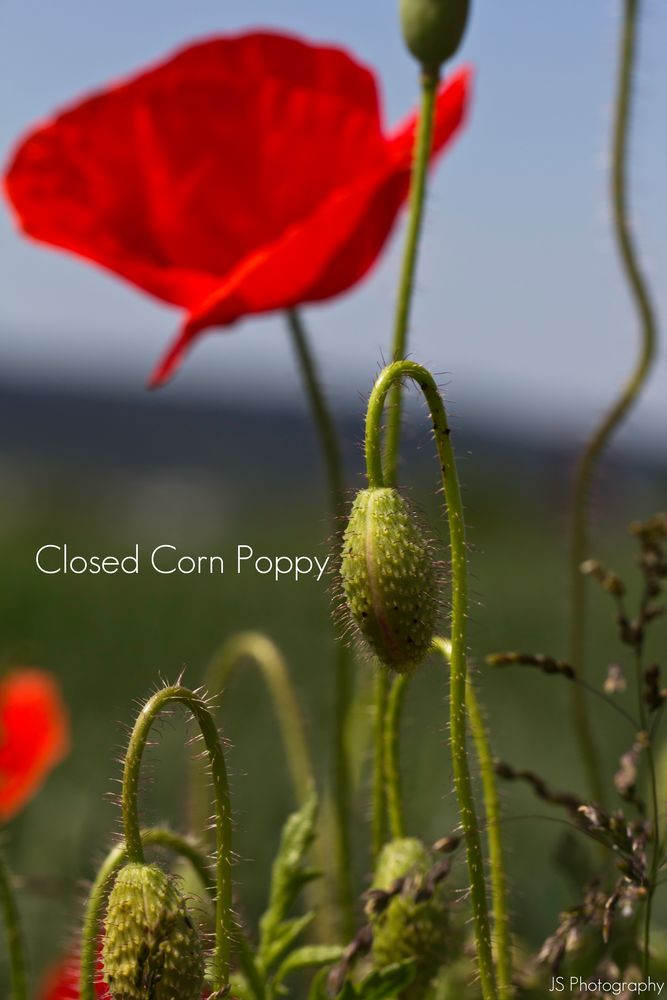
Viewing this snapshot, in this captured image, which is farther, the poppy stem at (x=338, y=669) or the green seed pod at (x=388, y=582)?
the poppy stem at (x=338, y=669)

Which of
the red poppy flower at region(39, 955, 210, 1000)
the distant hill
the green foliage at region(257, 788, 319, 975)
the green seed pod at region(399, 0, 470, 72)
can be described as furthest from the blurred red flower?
the distant hill

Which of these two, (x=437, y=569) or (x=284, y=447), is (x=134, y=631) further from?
(x=284, y=447)

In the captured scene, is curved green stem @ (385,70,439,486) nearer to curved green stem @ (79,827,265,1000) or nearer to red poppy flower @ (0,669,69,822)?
curved green stem @ (79,827,265,1000)

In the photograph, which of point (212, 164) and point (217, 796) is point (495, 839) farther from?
point (212, 164)

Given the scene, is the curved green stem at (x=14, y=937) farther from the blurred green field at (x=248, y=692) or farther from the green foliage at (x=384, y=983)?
the green foliage at (x=384, y=983)

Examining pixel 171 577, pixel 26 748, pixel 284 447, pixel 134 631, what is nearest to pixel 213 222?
Answer: pixel 26 748

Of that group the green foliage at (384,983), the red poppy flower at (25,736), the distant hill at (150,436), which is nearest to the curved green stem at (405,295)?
the green foliage at (384,983)

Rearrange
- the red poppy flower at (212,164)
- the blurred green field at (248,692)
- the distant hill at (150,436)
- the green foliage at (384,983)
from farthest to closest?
the distant hill at (150,436) < the blurred green field at (248,692) < the red poppy flower at (212,164) < the green foliage at (384,983)
